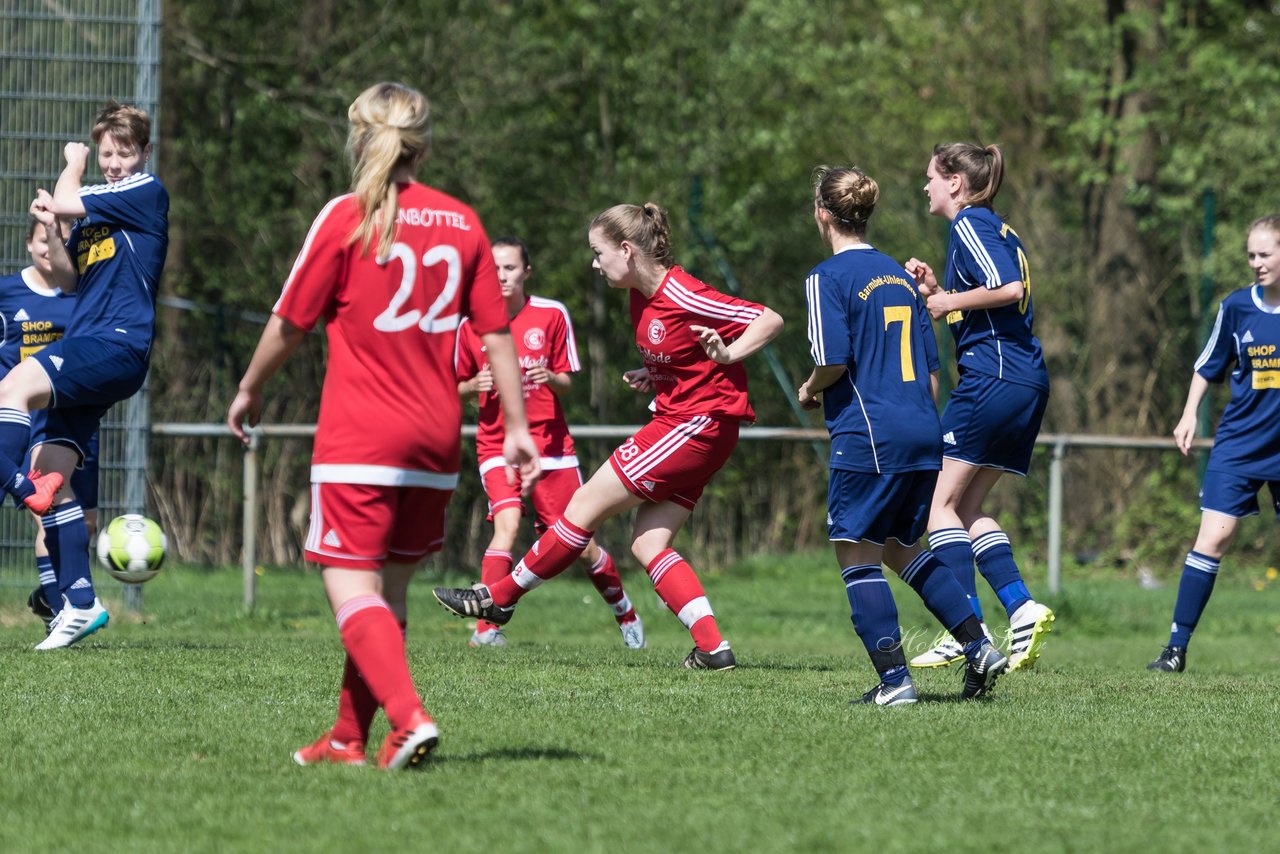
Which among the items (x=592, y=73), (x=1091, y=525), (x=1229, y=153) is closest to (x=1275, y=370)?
(x=1091, y=525)

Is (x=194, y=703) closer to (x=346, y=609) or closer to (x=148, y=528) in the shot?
(x=346, y=609)

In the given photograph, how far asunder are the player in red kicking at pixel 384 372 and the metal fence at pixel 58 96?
7.19 meters

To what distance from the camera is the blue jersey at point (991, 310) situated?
7.25 meters

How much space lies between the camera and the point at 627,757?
4.95m

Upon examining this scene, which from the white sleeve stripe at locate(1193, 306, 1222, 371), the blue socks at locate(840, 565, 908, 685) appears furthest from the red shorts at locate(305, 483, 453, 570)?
the white sleeve stripe at locate(1193, 306, 1222, 371)

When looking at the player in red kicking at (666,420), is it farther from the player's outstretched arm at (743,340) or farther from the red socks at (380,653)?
the red socks at (380,653)

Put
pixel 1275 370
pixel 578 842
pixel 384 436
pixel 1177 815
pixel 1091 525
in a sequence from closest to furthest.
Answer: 1. pixel 578 842
2. pixel 1177 815
3. pixel 384 436
4. pixel 1275 370
5. pixel 1091 525

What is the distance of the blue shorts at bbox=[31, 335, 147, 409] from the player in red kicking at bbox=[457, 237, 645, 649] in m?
2.02

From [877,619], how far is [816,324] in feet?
3.59

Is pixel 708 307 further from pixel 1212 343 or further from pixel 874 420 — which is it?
pixel 1212 343

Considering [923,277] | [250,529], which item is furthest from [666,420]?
[250,529]

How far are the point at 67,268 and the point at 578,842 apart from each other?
4921 millimetres

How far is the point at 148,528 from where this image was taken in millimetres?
8367

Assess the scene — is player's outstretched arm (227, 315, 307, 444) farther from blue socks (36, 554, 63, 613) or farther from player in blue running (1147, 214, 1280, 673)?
player in blue running (1147, 214, 1280, 673)
